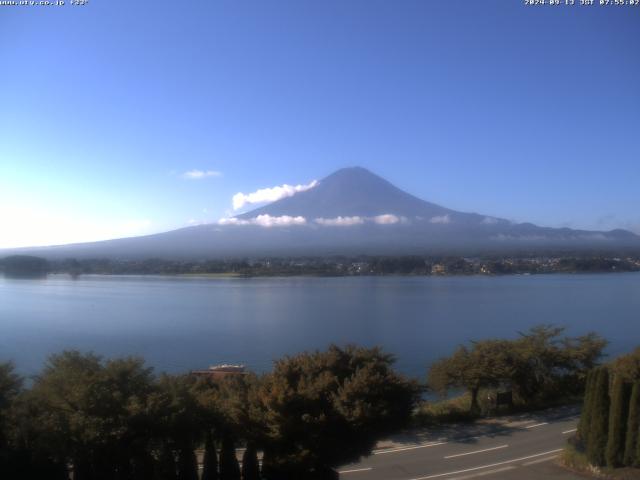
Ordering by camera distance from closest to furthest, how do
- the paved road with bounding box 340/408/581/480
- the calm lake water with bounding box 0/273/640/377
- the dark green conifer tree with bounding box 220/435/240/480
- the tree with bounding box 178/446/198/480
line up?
1. the tree with bounding box 178/446/198/480
2. the dark green conifer tree with bounding box 220/435/240/480
3. the paved road with bounding box 340/408/581/480
4. the calm lake water with bounding box 0/273/640/377

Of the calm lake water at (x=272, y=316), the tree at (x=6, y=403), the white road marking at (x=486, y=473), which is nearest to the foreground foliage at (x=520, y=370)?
the white road marking at (x=486, y=473)

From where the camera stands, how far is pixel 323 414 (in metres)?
4.45

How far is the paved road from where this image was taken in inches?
208

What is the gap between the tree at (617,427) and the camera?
16.7 ft

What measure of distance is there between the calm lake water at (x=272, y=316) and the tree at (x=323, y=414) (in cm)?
705

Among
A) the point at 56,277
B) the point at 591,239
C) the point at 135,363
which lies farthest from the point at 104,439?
the point at 591,239

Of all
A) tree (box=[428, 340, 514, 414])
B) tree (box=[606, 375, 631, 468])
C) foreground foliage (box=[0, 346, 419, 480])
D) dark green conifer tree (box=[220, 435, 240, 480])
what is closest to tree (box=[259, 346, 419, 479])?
foreground foliage (box=[0, 346, 419, 480])

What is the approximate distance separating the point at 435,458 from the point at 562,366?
4118mm

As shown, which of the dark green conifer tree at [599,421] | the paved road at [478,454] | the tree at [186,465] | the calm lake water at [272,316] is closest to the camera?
the tree at [186,465]

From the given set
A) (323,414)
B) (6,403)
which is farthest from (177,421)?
(6,403)

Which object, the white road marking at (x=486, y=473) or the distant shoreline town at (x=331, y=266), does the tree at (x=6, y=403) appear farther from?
the distant shoreline town at (x=331, y=266)

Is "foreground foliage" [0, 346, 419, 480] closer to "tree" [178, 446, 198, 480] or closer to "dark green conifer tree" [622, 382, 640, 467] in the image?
"tree" [178, 446, 198, 480]

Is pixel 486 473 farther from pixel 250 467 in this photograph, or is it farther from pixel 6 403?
pixel 6 403

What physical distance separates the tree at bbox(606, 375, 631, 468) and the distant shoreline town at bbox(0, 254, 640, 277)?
2682cm
